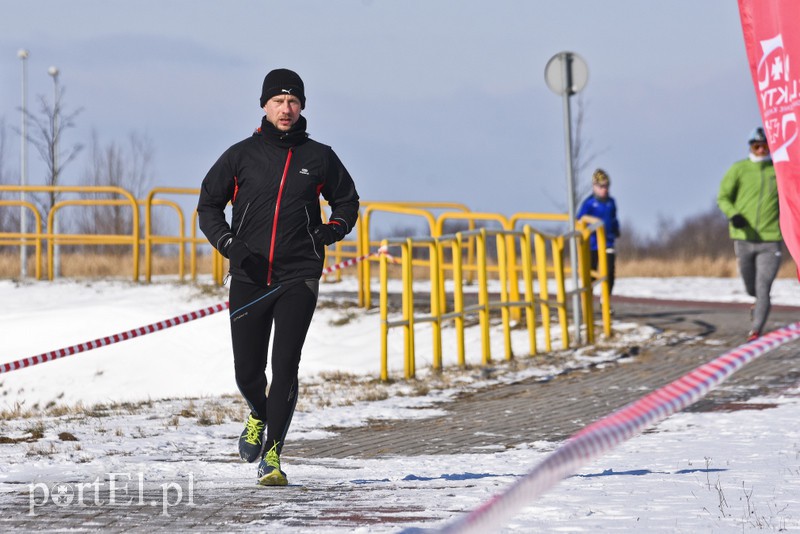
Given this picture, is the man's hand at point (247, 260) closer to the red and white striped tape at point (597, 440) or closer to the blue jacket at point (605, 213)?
the red and white striped tape at point (597, 440)

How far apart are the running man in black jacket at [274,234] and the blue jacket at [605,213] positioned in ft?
28.7

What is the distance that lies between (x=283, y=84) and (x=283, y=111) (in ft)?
0.41

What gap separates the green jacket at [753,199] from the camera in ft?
35.6

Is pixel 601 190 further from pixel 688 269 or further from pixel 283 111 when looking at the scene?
pixel 688 269

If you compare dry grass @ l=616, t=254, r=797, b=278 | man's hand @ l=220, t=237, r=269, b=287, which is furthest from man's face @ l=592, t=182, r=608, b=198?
dry grass @ l=616, t=254, r=797, b=278

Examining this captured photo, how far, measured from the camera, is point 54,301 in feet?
53.9

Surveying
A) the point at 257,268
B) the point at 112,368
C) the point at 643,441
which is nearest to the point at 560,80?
the point at 112,368

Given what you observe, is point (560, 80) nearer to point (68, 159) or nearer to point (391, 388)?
point (391, 388)

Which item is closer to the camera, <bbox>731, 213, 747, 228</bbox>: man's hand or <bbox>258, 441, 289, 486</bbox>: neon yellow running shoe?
<bbox>258, 441, 289, 486</bbox>: neon yellow running shoe

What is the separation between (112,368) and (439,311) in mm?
4024

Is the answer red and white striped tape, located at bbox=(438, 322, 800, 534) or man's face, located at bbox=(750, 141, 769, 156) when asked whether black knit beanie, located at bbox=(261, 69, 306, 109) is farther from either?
man's face, located at bbox=(750, 141, 769, 156)

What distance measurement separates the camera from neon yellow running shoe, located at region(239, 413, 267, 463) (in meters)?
5.56

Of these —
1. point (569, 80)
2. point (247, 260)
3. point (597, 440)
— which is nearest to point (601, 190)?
point (569, 80)

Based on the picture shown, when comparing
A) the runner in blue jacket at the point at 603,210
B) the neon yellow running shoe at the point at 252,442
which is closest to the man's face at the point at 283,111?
the neon yellow running shoe at the point at 252,442
